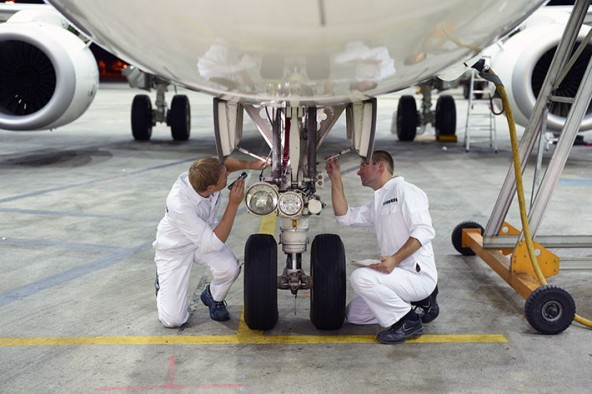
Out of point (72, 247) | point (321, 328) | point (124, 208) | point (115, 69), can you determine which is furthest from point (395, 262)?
point (115, 69)

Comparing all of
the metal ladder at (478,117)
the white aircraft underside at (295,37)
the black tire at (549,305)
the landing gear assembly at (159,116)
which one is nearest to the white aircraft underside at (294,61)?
the white aircraft underside at (295,37)

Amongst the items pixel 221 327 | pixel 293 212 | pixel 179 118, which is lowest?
pixel 221 327

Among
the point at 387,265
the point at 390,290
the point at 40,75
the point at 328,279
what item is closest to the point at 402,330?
the point at 390,290

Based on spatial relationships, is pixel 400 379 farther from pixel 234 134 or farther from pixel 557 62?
pixel 557 62

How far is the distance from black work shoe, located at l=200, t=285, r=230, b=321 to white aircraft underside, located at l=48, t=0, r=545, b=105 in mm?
1782

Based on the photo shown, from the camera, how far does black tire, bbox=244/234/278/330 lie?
382 cm

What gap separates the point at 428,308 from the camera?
13.2 feet

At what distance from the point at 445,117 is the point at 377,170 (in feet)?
28.8

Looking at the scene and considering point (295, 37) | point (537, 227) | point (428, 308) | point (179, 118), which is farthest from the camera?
point (179, 118)

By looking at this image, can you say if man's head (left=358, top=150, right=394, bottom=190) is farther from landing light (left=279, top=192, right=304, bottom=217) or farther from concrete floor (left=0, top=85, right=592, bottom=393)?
concrete floor (left=0, top=85, right=592, bottom=393)

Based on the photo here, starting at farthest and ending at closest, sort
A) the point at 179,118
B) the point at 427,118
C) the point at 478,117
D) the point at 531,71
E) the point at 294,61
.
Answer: the point at 478,117
the point at 427,118
the point at 179,118
the point at 531,71
the point at 294,61

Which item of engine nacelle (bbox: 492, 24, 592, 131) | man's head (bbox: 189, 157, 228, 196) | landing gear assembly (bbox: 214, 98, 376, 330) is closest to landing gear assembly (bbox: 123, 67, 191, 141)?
engine nacelle (bbox: 492, 24, 592, 131)

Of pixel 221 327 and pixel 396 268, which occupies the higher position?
pixel 396 268

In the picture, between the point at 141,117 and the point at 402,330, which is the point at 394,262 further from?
the point at 141,117
